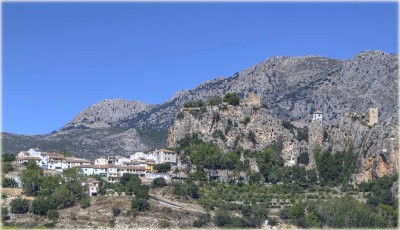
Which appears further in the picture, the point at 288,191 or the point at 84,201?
the point at 288,191

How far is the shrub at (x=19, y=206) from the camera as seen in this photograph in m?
81.4

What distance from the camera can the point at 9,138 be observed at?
160 meters

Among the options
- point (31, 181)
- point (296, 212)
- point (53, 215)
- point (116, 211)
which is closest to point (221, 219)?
point (296, 212)

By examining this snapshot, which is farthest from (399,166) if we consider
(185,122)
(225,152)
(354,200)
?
(185,122)

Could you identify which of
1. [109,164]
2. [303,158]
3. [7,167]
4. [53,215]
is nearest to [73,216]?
[53,215]

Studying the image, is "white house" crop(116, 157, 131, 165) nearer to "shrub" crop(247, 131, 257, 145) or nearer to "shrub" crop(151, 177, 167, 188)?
"shrub" crop(151, 177, 167, 188)

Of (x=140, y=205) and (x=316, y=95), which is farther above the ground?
(x=316, y=95)

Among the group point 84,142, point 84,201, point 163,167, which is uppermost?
point 84,142

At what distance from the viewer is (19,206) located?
81.6 meters

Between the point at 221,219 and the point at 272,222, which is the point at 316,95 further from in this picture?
the point at 221,219

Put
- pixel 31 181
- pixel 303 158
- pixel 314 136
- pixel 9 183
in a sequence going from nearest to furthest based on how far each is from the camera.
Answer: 1. pixel 31 181
2. pixel 9 183
3. pixel 303 158
4. pixel 314 136

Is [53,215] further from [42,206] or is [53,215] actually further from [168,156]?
[168,156]

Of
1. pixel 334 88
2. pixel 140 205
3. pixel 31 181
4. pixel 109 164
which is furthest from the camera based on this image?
pixel 334 88

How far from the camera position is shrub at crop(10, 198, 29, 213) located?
81.4 meters
